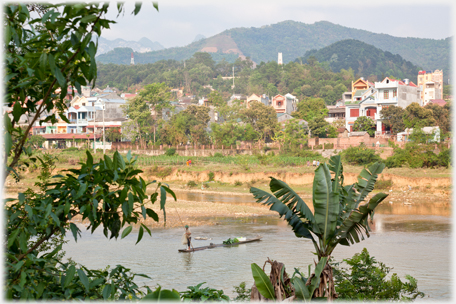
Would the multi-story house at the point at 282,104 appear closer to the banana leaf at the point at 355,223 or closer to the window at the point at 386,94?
the window at the point at 386,94

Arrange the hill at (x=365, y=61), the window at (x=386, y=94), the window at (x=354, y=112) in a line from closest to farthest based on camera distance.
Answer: the window at (x=386, y=94) → the window at (x=354, y=112) → the hill at (x=365, y=61)

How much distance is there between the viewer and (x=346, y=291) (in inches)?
354

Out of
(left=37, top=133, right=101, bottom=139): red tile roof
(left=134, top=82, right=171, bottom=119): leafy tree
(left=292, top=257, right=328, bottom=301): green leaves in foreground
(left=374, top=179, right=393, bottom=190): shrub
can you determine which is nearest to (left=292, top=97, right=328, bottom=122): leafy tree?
(left=134, top=82, right=171, bottom=119): leafy tree

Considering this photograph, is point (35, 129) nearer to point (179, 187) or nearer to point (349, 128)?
point (179, 187)

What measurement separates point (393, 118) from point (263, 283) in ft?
173

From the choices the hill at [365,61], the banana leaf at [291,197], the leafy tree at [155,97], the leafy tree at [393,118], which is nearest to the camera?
the banana leaf at [291,197]

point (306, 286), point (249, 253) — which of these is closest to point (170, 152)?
point (249, 253)

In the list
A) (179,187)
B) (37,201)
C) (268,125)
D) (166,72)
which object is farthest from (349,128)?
(166,72)

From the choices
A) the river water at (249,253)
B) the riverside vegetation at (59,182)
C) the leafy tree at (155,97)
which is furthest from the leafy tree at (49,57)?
the leafy tree at (155,97)

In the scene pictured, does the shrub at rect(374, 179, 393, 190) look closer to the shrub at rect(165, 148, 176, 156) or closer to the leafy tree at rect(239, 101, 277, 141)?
the leafy tree at rect(239, 101, 277, 141)

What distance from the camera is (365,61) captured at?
598 ft

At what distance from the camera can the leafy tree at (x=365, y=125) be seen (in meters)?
57.8

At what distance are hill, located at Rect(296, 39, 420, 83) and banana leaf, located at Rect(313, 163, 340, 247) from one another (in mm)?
166543

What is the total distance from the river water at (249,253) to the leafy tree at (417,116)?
28072mm
